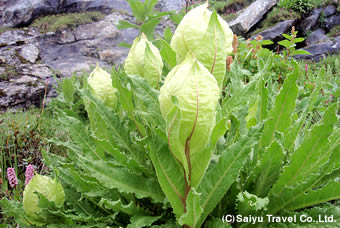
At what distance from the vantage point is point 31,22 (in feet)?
39.2

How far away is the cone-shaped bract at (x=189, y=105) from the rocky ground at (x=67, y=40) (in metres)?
5.64

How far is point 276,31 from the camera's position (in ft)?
34.1

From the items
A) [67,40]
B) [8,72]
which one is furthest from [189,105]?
[67,40]

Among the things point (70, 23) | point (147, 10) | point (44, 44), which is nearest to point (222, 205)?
point (147, 10)

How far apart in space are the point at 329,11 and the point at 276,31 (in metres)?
4.02

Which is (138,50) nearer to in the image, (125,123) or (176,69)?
(125,123)

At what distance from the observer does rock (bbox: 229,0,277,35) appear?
995 cm

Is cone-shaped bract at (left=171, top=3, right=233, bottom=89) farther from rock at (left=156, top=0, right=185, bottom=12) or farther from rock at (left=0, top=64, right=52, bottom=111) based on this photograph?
rock at (left=156, top=0, right=185, bottom=12)

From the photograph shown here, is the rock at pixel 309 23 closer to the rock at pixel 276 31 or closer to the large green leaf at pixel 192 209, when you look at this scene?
the rock at pixel 276 31

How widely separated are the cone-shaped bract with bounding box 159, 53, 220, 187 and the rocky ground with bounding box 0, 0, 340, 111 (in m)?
5.64

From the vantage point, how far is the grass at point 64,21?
35.6ft

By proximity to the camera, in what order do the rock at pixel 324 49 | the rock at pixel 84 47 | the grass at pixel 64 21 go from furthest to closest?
the grass at pixel 64 21
the rock at pixel 324 49
the rock at pixel 84 47

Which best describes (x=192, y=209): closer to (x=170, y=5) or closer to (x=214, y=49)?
(x=214, y=49)

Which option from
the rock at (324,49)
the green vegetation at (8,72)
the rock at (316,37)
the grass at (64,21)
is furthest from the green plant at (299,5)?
the green vegetation at (8,72)
